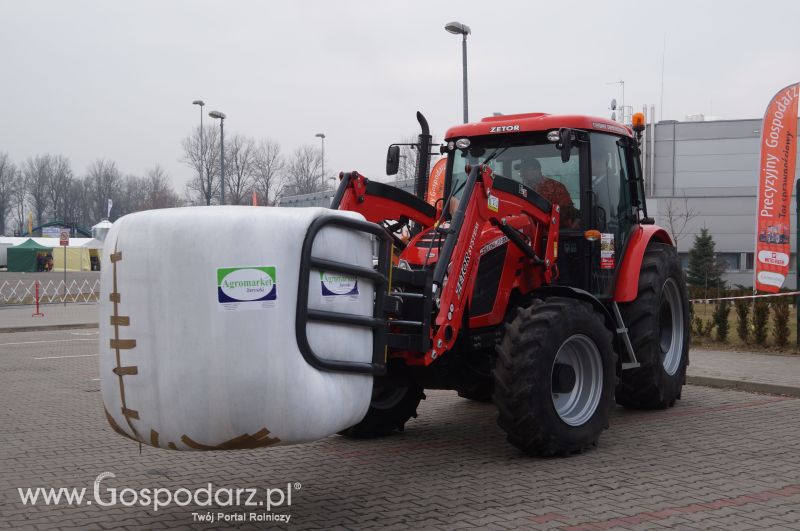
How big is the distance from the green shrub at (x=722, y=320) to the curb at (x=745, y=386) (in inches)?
174

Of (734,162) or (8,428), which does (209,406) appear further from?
(734,162)

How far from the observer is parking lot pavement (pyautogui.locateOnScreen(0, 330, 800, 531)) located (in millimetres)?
5449

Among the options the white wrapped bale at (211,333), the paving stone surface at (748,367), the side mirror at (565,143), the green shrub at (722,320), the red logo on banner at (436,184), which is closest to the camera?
the white wrapped bale at (211,333)

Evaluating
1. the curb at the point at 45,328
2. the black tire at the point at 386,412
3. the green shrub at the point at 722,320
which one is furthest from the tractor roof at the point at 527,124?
the curb at the point at 45,328

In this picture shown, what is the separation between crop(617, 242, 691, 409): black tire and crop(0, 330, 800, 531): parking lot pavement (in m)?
0.25

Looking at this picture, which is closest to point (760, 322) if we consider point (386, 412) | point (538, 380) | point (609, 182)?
point (609, 182)

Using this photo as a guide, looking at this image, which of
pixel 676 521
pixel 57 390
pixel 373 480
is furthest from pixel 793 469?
pixel 57 390

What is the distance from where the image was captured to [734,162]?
5112 cm

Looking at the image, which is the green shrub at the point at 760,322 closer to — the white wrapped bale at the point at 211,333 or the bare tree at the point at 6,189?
the white wrapped bale at the point at 211,333

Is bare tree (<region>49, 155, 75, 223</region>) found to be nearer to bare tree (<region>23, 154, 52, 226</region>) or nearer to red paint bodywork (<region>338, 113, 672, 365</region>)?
bare tree (<region>23, 154, 52, 226</region>)

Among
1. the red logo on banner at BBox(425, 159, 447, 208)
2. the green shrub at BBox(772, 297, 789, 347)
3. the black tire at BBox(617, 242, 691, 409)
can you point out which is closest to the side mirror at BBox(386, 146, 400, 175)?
the red logo on banner at BBox(425, 159, 447, 208)

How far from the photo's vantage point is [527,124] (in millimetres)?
8195

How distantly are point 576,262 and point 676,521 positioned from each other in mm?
3410

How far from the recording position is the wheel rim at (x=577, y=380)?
23.6 ft
